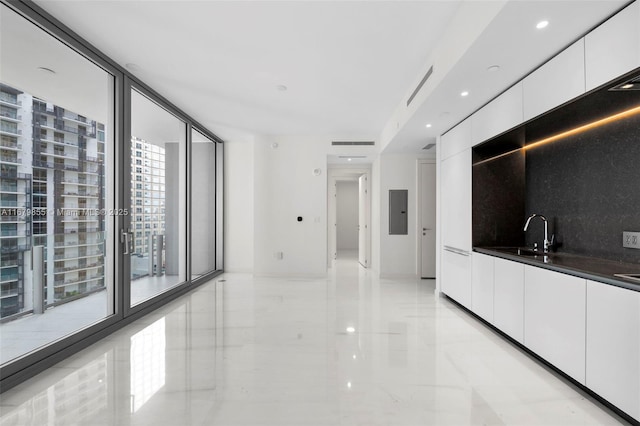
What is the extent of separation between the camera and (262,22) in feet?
8.94

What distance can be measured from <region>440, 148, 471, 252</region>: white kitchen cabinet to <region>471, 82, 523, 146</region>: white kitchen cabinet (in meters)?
0.33

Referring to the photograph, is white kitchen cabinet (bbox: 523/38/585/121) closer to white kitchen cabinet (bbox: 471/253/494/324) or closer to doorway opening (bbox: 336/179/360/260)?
white kitchen cabinet (bbox: 471/253/494/324)

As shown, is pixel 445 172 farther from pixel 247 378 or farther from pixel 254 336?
pixel 247 378

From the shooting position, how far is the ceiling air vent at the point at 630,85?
1936 mm

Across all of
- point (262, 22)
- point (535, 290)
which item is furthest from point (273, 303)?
point (262, 22)

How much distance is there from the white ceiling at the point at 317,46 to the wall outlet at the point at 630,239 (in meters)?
1.53

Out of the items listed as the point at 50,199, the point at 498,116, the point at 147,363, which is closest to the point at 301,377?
the point at 147,363

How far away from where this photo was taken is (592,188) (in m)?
2.83

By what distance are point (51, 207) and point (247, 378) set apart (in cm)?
236

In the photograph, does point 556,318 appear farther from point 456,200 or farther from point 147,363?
point 147,363

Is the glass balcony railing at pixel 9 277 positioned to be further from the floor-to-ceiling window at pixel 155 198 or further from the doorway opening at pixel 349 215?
the doorway opening at pixel 349 215

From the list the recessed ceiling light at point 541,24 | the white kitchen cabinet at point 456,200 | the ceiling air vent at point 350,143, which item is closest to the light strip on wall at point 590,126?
the white kitchen cabinet at point 456,200

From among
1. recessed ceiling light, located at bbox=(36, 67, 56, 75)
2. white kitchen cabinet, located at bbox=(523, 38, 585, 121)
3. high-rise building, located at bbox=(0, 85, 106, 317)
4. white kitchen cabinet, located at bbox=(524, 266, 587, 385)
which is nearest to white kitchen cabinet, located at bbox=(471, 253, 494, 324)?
white kitchen cabinet, located at bbox=(524, 266, 587, 385)

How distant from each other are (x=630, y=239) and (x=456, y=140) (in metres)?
2.29
